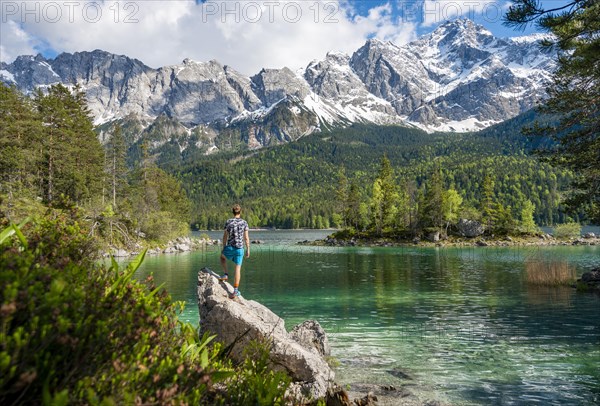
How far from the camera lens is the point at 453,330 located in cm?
1952

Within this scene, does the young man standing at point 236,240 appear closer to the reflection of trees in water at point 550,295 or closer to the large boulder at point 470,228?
the reflection of trees in water at point 550,295

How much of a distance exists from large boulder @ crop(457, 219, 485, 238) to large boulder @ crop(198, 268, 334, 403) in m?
91.9

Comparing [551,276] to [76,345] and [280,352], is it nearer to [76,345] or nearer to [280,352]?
[280,352]

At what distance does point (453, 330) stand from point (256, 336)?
12.0 m

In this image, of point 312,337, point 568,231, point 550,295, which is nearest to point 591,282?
point 550,295

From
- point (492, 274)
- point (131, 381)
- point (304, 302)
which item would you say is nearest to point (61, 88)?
point (304, 302)

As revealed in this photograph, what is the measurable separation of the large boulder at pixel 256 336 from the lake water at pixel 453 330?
7.76ft

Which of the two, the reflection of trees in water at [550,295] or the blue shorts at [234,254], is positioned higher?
the blue shorts at [234,254]

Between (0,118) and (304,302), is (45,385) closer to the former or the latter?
(304,302)

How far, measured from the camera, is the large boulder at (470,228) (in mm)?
95812

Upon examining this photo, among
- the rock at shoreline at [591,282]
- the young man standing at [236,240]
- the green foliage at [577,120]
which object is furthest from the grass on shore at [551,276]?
the young man standing at [236,240]

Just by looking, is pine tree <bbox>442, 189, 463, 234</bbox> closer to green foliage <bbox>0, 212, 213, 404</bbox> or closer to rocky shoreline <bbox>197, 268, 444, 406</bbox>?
rocky shoreline <bbox>197, 268, 444, 406</bbox>

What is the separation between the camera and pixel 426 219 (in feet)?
324

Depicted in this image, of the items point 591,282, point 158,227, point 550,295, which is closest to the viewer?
point 550,295
